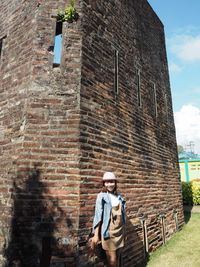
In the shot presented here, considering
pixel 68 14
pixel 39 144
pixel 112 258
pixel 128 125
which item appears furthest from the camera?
pixel 128 125

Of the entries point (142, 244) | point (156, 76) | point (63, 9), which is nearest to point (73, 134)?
point (63, 9)

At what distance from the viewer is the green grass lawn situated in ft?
17.4

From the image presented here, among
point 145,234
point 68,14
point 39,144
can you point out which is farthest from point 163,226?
point 68,14

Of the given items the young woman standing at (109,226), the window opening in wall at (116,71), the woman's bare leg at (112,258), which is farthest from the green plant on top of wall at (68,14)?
the woman's bare leg at (112,258)

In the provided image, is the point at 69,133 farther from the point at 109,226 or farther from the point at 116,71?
the point at 116,71

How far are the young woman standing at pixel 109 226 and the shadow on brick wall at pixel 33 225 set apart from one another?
548 mm

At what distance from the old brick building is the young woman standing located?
1.46ft

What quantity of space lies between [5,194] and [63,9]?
12.9 ft

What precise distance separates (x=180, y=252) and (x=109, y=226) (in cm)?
340

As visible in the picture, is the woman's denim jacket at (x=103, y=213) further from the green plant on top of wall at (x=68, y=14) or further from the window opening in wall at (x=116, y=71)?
the green plant on top of wall at (x=68, y=14)

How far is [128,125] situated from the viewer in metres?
5.99

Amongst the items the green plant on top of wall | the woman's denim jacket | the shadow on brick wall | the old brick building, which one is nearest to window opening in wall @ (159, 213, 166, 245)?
the old brick building

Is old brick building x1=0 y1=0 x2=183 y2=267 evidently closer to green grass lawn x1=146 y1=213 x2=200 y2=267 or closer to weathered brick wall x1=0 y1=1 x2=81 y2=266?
weathered brick wall x1=0 y1=1 x2=81 y2=266

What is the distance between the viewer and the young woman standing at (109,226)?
11.8 feet
